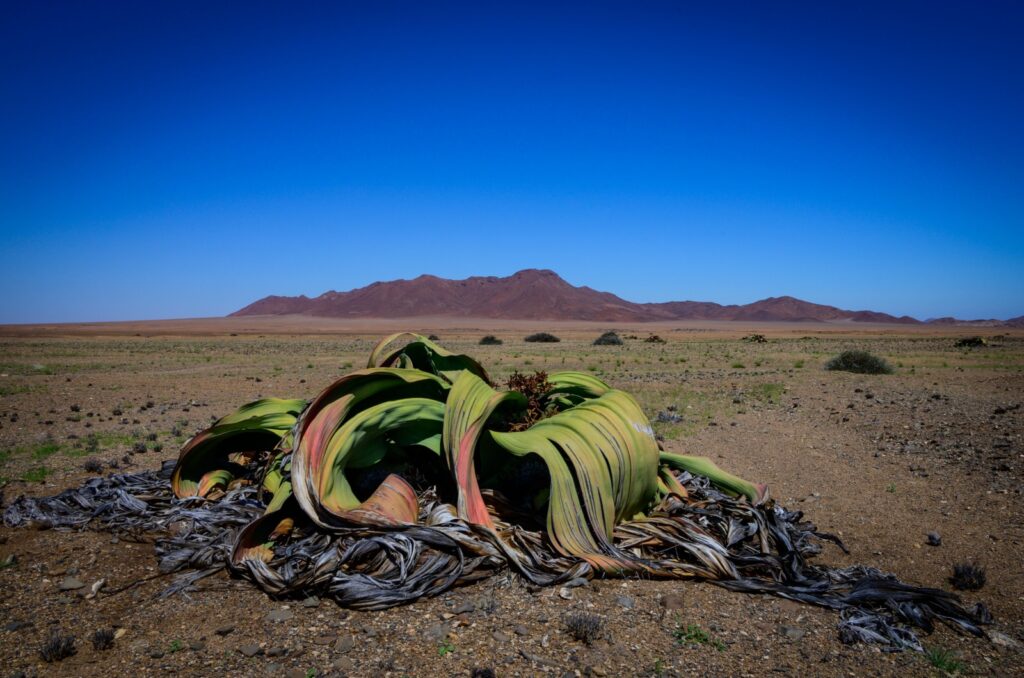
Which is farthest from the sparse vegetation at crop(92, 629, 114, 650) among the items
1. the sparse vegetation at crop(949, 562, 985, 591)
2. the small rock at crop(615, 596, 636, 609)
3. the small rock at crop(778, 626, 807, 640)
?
the sparse vegetation at crop(949, 562, 985, 591)

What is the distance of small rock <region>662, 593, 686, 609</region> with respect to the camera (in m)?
3.16

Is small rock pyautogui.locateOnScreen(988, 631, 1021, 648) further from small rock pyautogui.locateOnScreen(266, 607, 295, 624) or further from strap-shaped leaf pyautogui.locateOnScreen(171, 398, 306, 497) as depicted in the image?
strap-shaped leaf pyautogui.locateOnScreen(171, 398, 306, 497)

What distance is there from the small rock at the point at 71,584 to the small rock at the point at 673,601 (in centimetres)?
316

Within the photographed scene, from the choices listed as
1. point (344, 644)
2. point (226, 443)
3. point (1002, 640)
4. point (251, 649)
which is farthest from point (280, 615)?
point (1002, 640)

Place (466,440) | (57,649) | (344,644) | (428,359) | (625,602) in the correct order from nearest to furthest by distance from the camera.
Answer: (57,649) → (344,644) → (625,602) → (466,440) → (428,359)

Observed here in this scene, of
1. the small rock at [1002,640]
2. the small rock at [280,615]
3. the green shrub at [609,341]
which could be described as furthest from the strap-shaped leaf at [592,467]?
the green shrub at [609,341]

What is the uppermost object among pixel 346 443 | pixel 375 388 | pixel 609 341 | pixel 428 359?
pixel 428 359

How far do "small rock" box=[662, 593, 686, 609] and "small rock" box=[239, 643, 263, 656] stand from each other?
1993mm

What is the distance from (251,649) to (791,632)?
2561mm

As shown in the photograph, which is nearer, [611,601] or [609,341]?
[611,601]

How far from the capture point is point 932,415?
339 inches

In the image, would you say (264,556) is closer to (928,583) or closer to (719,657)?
(719,657)

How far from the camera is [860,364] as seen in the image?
16.3 metres

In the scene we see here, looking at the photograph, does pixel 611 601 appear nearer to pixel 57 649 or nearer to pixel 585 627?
pixel 585 627
